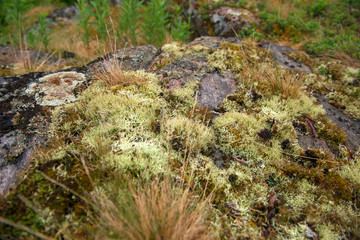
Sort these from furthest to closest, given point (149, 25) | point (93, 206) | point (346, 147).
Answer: point (149, 25) → point (346, 147) → point (93, 206)

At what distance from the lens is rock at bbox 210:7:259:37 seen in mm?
7322

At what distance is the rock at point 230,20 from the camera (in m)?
7.32

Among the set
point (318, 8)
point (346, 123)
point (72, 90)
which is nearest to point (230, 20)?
point (318, 8)

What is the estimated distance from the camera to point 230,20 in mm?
7566

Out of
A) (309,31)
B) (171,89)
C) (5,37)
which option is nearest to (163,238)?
(171,89)

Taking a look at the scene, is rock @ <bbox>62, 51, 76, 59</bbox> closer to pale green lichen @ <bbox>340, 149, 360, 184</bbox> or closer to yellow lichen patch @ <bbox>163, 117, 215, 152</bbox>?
yellow lichen patch @ <bbox>163, 117, 215, 152</bbox>

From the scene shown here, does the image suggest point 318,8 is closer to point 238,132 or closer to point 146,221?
point 238,132

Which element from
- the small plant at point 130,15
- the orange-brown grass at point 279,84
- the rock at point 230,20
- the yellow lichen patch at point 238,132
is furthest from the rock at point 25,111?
the rock at point 230,20

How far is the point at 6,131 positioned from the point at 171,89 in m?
2.49

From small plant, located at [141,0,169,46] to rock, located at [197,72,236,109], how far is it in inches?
102

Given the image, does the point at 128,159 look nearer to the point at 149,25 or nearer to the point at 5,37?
the point at 149,25

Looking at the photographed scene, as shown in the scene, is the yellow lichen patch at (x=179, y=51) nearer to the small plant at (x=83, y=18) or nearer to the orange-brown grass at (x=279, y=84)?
the orange-brown grass at (x=279, y=84)

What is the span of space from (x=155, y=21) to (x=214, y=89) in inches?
121

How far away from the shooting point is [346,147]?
317cm
